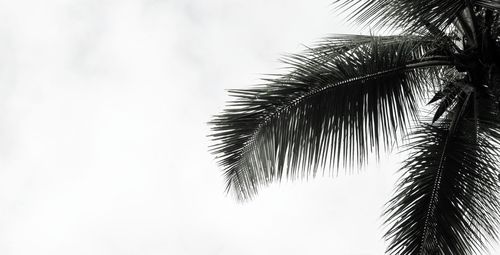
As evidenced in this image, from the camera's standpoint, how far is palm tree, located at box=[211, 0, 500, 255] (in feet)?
22.5

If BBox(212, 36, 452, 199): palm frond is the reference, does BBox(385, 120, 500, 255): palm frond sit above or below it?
below

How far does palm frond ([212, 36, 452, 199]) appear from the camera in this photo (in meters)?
6.87

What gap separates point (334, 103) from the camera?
6.91 m

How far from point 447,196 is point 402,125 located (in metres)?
0.79

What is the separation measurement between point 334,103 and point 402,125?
0.63 metres

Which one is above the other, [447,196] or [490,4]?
[490,4]

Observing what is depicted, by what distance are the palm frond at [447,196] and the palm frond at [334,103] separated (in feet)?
1.50

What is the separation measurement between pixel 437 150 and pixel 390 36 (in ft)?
3.68

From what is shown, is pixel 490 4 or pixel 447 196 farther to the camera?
pixel 447 196

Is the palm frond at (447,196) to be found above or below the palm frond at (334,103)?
below

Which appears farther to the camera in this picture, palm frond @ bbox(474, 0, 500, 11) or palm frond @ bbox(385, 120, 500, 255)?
palm frond @ bbox(385, 120, 500, 255)

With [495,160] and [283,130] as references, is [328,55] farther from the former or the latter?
[495,160]

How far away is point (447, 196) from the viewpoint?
278 inches

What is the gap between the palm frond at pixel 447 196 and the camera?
6.94 metres
